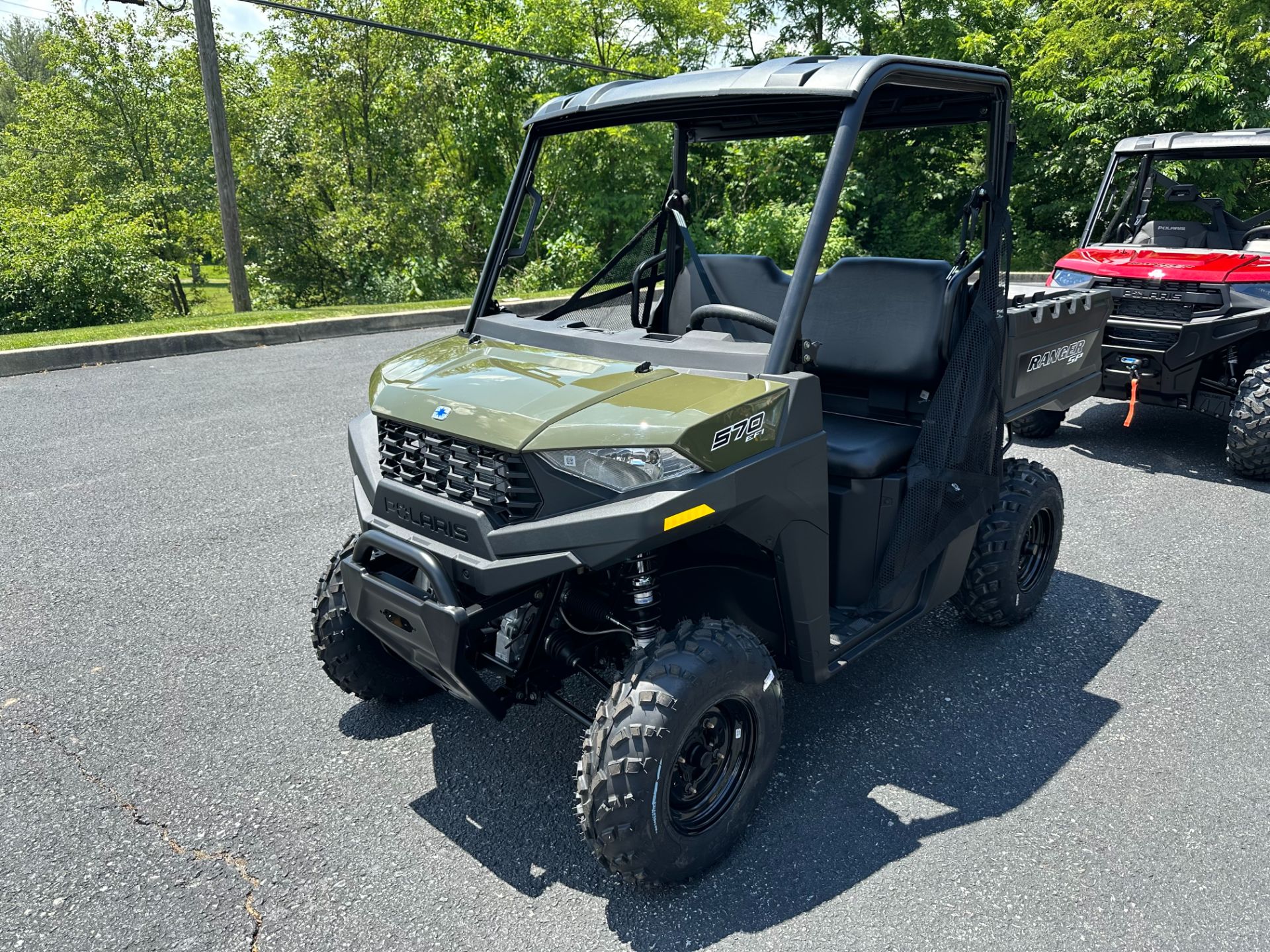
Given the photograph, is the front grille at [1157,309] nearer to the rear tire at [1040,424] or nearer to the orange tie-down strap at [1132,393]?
the orange tie-down strap at [1132,393]

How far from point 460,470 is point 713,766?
1.10 metres

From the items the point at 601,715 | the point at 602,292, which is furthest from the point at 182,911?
the point at 602,292

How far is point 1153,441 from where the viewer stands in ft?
22.9

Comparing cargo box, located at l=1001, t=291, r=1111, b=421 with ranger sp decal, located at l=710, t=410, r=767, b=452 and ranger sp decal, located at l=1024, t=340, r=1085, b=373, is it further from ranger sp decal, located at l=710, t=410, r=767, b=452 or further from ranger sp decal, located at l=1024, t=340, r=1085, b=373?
ranger sp decal, located at l=710, t=410, r=767, b=452

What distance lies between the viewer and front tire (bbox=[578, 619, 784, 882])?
2371 mm

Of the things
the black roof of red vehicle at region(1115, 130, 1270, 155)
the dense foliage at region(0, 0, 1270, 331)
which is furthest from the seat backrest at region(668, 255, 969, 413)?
the dense foliage at region(0, 0, 1270, 331)

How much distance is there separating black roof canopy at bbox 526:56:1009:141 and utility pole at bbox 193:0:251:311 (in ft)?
35.7

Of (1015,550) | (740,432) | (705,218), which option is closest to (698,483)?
(740,432)

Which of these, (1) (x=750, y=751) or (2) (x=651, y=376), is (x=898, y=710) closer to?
(1) (x=750, y=751)

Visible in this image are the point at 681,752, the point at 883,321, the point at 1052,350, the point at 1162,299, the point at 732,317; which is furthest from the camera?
the point at 1162,299

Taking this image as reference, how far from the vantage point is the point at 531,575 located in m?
2.37

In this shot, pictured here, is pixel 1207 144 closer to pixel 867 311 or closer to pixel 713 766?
pixel 867 311

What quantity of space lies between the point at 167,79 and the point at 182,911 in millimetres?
29934

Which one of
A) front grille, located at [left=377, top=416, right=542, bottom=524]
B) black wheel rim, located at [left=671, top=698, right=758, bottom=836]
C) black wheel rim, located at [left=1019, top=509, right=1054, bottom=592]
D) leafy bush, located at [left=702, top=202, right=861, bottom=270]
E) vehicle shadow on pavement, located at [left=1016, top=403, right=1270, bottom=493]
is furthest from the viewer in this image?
leafy bush, located at [left=702, top=202, right=861, bottom=270]
